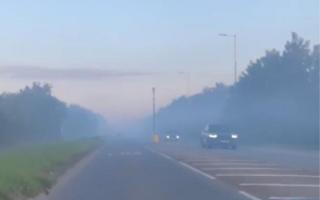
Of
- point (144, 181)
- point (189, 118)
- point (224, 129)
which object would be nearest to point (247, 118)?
point (224, 129)

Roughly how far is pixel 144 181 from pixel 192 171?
23.4 feet

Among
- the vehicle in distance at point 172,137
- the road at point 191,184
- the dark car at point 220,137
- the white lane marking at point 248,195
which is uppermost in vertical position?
the white lane marking at point 248,195

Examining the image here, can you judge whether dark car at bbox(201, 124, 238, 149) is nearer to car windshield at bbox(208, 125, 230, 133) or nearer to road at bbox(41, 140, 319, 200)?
car windshield at bbox(208, 125, 230, 133)

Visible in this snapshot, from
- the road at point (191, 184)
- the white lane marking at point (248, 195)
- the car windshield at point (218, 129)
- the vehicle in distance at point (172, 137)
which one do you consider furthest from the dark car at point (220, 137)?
the vehicle in distance at point (172, 137)

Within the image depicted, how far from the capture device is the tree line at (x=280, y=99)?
9381 centimetres

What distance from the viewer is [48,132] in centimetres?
12925

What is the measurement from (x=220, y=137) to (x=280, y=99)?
2717 cm

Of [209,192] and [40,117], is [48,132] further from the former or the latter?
[209,192]

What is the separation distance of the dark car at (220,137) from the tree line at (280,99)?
20.6 ft

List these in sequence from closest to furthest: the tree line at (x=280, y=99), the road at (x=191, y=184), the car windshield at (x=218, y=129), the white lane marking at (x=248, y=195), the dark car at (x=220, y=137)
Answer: the white lane marking at (x=248, y=195) → the road at (x=191, y=184) → the car windshield at (x=218, y=129) → the dark car at (x=220, y=137) → the tree line at (x=280, y=99)

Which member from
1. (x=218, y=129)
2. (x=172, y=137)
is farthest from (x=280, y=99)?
(x=172, y=137)

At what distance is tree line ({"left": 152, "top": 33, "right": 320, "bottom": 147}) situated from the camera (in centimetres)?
9381

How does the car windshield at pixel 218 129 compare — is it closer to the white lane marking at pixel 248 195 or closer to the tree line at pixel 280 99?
the tree line at pixel 280 99

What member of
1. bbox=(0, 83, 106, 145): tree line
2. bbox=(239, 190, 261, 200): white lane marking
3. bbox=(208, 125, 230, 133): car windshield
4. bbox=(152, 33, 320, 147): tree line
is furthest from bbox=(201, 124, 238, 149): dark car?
bbox=(239, 190, 261, 200): white lane marking
